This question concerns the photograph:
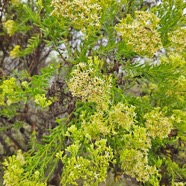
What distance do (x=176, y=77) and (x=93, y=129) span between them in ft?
2.05

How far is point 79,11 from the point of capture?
1.92 metres

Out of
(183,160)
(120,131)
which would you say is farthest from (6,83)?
(183,160)

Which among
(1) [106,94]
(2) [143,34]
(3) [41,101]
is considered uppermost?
(2) [143,34]

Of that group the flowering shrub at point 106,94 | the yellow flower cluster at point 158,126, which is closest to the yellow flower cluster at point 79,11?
the flowering shrub at point 106,94

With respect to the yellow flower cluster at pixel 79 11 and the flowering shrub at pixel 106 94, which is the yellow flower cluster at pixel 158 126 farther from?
the yellow flower cluster at pixel 79 11

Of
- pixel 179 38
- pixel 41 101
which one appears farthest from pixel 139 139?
pixel 179 38

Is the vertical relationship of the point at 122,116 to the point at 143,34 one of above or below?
below

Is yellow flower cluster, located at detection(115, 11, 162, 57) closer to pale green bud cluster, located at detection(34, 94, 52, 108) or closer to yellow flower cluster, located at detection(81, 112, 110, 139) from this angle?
yellow flower cluster, located at detection(81, 112, 110, 139)

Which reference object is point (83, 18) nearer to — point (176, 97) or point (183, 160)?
point (176, 97)

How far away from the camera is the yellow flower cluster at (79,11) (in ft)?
6.14

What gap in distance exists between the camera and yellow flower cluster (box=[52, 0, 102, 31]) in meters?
1.87

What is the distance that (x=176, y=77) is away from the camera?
2.10 m

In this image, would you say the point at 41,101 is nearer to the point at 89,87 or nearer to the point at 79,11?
the point at 89,87

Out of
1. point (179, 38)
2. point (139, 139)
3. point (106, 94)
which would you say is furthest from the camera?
point (179, 38)
